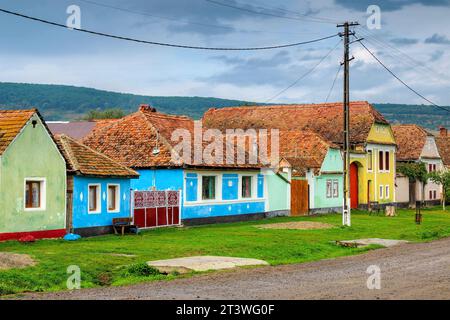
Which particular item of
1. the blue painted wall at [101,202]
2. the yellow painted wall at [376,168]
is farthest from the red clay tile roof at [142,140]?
the yellow painted wall at [376,168]

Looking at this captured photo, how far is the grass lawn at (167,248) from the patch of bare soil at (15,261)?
11.3 inches

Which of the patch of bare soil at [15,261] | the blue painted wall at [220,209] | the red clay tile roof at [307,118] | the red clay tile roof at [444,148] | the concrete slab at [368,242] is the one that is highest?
the red clay tile roof at [307,118]

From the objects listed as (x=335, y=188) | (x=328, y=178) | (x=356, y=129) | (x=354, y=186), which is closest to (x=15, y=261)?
(x=328, y=178)

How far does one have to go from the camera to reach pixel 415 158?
224 feet

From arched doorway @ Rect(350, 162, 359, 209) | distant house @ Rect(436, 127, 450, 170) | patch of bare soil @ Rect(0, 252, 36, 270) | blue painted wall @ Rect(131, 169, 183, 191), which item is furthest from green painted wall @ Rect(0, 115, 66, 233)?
distant house @ Rect(436, 127, 450, 170)

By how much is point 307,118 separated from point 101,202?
34207 millimetres

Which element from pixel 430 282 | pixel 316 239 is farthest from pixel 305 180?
pixel 430 282

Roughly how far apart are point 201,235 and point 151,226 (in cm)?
400

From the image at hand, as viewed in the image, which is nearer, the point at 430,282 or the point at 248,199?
the point at 430,282

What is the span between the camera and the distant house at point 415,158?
67062 mm

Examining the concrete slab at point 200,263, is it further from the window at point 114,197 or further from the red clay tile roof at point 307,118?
the red clay tile roof at point 307,118

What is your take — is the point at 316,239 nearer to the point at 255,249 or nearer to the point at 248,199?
the point at 255,249

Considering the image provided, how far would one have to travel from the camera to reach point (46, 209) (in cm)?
2734

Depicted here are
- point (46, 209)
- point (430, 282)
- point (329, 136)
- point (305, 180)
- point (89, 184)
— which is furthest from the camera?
point (329, 136)
